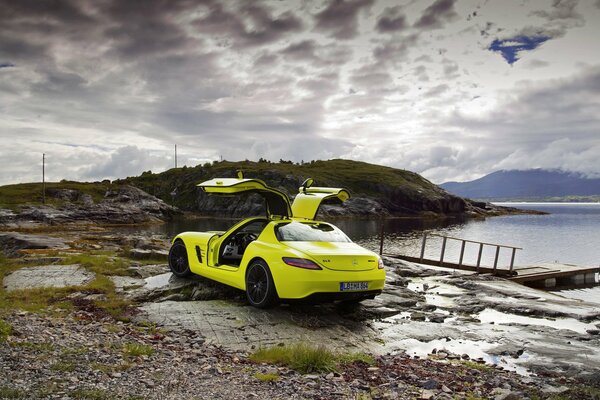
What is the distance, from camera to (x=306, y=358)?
275 inches

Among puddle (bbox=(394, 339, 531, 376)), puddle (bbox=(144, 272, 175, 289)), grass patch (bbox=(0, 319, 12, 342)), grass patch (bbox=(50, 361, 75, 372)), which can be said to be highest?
grass patch (bbox=(0, 319, 12, 342))

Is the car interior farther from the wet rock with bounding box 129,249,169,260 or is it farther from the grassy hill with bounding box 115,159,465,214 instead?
the grassy hill with bounding box 115,159,465,214

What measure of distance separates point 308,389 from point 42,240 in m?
26.8

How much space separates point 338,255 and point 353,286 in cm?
78

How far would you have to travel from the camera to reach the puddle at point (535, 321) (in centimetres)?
1191

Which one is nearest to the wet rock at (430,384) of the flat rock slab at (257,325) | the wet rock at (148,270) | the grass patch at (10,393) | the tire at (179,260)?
the flat rock slab at (257,325)

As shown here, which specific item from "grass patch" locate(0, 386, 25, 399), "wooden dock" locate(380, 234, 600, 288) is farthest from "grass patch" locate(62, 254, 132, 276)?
"wooden dock" locate(380, 234, 600, 288)

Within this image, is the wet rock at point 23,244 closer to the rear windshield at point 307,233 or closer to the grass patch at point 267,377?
the rear windshield at point 307,233

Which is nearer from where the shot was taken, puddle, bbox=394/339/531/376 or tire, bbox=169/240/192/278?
puddle, bbox=394/339/531/376

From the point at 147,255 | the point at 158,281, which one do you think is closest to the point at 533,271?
the point at 147,255

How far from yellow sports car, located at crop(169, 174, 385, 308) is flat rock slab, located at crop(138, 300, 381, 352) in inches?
21.5

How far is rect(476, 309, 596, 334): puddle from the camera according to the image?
11.9m

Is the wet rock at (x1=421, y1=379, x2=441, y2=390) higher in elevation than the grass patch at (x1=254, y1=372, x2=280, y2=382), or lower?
lower

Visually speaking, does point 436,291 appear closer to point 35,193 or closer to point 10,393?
point 10,393
